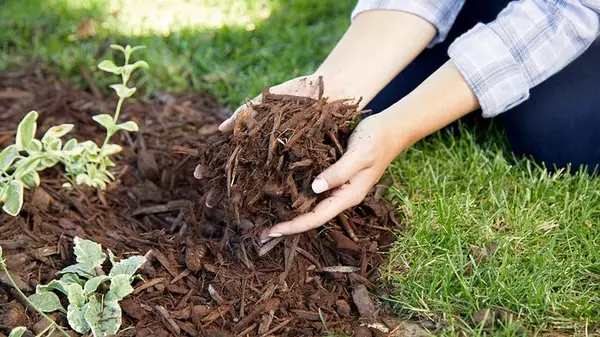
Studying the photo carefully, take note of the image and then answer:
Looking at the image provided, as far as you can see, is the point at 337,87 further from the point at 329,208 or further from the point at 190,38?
the point at 190,38

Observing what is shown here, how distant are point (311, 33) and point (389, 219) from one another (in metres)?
1.84

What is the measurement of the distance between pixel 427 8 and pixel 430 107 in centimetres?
55

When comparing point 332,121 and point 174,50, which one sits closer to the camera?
point 332,121

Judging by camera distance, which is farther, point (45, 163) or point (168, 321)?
point (45, 163)

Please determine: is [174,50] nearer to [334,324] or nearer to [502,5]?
[502,5]

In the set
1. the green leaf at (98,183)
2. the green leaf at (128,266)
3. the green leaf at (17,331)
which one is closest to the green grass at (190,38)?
the green leaf at (98,183)

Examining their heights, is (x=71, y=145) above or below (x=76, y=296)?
above

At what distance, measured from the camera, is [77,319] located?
1973 mm

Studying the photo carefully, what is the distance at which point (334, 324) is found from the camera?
80.9 inches

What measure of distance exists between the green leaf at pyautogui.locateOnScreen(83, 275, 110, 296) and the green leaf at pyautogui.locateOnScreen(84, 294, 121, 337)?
0.07 ft

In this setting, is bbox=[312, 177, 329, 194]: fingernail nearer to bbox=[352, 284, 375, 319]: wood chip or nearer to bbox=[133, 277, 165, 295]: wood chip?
bbox=[352, 284, 375, 319]: wood chip

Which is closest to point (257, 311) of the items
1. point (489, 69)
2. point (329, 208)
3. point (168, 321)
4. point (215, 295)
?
point (215, 295)

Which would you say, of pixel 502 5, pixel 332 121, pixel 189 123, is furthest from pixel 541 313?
pixel 189 123

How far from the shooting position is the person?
7.09ft
